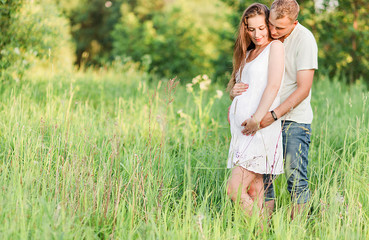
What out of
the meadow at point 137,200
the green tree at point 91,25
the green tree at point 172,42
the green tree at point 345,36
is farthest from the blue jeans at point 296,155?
the green tree at point 91,25

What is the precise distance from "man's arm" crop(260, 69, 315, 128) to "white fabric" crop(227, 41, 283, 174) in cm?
7

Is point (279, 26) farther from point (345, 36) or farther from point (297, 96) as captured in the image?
point (345, 36)

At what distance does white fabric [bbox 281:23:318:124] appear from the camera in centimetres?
278

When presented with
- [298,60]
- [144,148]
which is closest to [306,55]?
[298,60]

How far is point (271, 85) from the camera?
2.64m

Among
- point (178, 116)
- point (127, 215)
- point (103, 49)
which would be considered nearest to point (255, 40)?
point (127, 215)

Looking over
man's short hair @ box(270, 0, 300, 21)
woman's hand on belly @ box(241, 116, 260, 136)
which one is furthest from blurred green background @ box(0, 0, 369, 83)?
woman's hand on belly @ box(241, 116, 260, 136)

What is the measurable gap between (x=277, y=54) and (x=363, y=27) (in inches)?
311

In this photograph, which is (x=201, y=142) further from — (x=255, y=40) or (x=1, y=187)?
(x=1, y=187)

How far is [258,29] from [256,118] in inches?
27.7

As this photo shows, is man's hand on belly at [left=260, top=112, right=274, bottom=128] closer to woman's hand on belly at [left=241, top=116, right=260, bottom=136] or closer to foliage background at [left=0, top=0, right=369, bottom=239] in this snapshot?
woman's hand on belly at [left=241, top=116, right=260, bottom=136]

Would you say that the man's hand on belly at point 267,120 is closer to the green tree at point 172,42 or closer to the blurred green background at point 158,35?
the blurred green background at point 158,35

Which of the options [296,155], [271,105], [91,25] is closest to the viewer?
[271,105]

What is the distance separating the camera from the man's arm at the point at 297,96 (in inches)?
107
